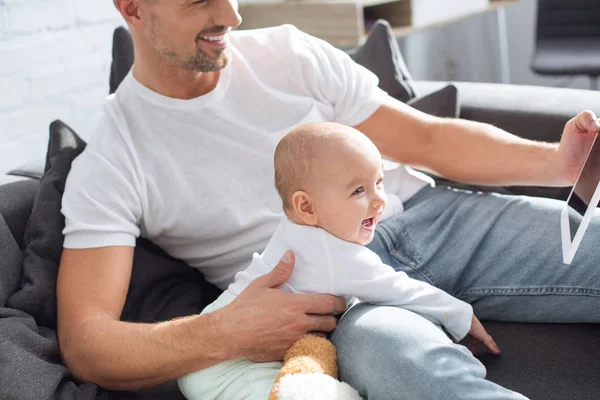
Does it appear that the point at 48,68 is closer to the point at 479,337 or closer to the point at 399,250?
the point at 399,250

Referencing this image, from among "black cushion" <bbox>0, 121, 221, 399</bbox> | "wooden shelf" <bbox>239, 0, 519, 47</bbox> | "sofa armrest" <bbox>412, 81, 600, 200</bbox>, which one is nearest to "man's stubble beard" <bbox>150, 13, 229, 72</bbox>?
"black cushion" <bbox>0, 121, 221, 399</bbox>

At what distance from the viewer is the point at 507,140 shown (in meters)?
1.52

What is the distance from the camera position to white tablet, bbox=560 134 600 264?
1.15 meters

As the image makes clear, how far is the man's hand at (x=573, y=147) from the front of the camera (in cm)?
136

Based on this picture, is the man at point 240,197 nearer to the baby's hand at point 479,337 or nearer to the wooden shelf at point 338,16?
the baby's hand at point 479,337

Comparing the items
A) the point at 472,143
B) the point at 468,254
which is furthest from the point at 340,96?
the point at 468,254

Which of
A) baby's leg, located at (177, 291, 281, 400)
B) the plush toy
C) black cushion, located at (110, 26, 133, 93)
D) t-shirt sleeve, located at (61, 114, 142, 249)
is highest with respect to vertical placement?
black cushion, located at (110, 26, 133, 93)

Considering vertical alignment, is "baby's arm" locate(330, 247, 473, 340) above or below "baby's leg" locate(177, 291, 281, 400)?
above

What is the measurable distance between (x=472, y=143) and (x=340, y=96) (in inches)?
11.5

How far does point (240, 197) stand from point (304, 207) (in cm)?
32

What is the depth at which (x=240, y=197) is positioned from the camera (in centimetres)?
148

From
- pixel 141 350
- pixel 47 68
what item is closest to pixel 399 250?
pixel 141 350

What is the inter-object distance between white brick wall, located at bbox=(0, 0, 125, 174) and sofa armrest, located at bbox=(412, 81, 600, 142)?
1.12m

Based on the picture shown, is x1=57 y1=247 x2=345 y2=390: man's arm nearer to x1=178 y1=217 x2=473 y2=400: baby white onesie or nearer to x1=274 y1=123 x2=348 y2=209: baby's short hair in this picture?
x1=178 y1=217 x2=473 y2=400: baby white onesie
